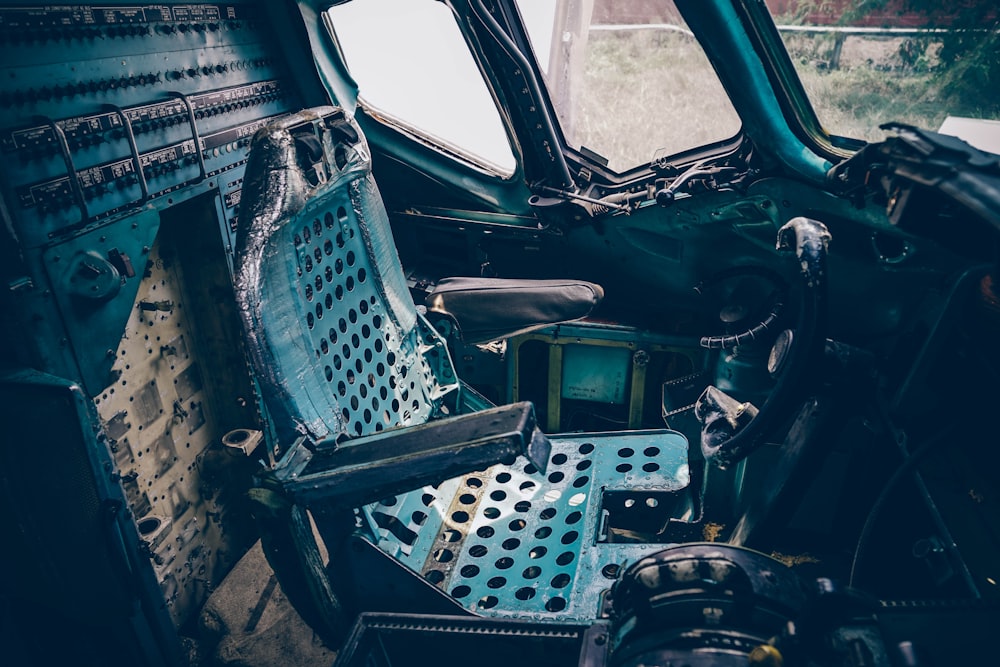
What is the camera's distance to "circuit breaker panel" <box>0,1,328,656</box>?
1621 mm

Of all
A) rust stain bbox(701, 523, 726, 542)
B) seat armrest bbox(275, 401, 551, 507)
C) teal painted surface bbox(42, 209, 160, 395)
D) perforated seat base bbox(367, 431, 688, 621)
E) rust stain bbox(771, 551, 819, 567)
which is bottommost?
rust stain bbox(771, 551, 819, 567)

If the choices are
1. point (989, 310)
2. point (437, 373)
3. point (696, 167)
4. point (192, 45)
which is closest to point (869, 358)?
point (989, 310)

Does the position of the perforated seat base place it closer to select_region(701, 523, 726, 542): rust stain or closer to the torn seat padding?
select_region(701, 523, 726, 542): rust stain

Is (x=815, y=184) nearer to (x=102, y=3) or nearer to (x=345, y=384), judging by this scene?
(x=345, y=384)

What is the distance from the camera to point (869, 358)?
1786mm

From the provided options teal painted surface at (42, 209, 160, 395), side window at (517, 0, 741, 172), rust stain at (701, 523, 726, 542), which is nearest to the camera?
teal painted surface at (42, 209, 160, 395)

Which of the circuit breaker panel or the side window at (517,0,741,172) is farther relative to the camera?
the side window at (517,0,741,172)

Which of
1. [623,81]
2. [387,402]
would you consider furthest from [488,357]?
[623,81]

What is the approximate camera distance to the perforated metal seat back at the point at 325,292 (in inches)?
62.4

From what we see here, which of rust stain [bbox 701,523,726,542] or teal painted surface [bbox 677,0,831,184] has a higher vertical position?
teal painted surface [bbox 677,0,831,184]

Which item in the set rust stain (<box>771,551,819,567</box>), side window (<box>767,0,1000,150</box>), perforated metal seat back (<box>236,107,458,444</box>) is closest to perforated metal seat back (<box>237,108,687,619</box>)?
perforated metal seat back (<box>236,107,458,444</box>)

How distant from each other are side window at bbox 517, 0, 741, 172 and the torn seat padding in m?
0.86

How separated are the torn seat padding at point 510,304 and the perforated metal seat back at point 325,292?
14cm

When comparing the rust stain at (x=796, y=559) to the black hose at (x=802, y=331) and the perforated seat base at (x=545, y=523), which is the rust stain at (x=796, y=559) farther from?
the black hose at (x=802, y=331)
